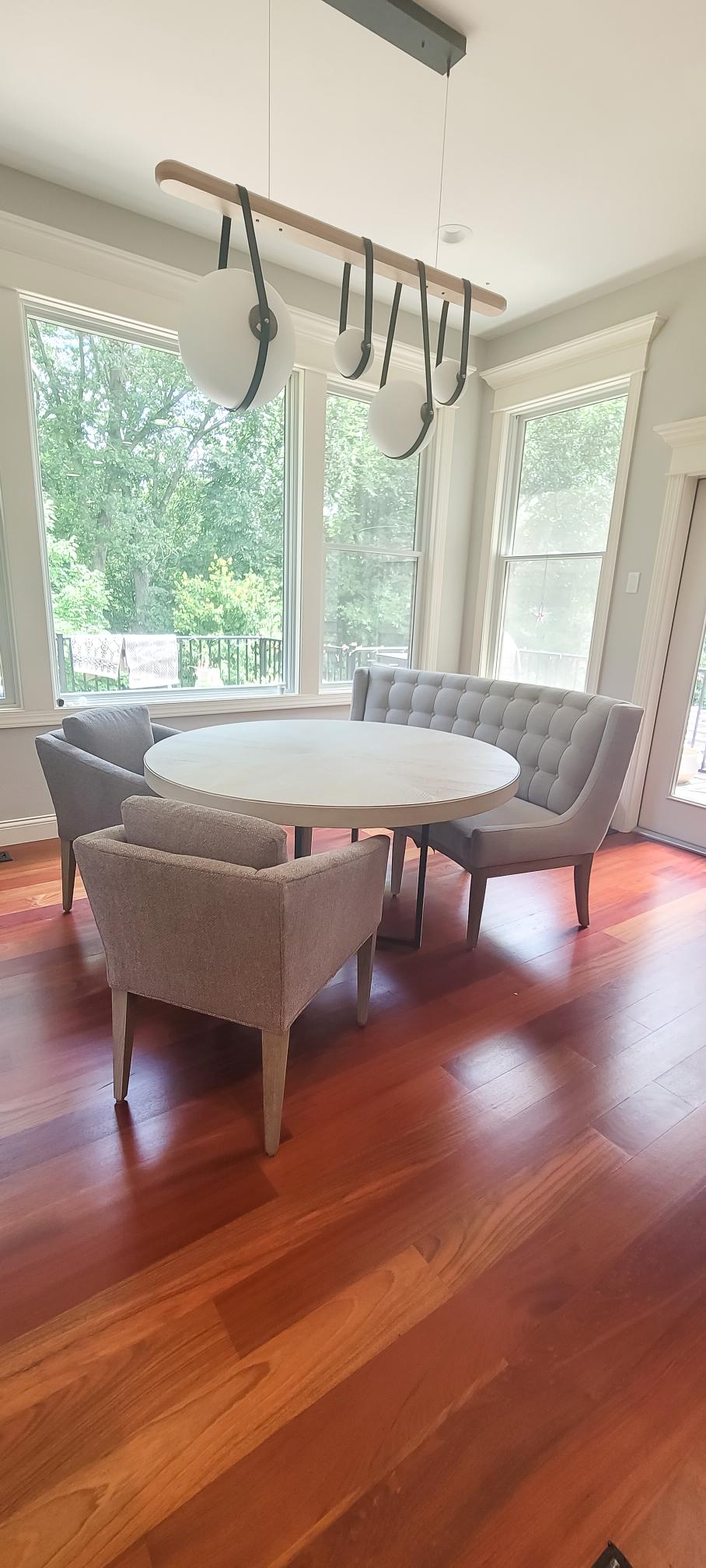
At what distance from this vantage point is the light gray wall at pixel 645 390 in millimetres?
3117

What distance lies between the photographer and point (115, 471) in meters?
3.18

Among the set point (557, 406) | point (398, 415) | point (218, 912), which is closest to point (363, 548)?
point (557, 406)

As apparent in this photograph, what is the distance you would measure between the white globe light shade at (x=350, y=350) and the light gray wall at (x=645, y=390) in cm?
220

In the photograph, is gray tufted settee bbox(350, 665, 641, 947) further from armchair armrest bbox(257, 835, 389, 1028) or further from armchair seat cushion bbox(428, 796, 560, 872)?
armchair armrest bbox(257, 835, 389, 1028)

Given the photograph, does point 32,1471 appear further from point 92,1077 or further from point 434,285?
point 434,285

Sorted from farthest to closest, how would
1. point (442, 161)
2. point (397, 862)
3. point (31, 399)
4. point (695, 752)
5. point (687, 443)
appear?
point (695, 752), point (687, 443), point (31, 399), point (397, 862), point (442, 161)

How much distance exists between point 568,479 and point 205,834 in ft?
11.5

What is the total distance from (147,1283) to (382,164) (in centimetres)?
357

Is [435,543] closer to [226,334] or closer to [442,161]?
[442,161]

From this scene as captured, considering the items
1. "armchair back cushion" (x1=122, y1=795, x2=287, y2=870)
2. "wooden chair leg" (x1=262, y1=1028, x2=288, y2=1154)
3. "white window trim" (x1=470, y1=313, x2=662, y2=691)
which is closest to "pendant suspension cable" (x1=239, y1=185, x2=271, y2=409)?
"armchair back cushion" (x1=122, y1=795, x2=287, y2=870)

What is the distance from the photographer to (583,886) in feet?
8.34

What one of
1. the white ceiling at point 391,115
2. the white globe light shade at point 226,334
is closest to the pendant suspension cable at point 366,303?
the white globe light shade at point 226,334

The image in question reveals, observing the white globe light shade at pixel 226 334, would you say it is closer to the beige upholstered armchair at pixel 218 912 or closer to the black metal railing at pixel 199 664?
the beige upholstered armchair at pixel 218 912

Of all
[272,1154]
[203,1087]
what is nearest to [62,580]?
[203,1087]
